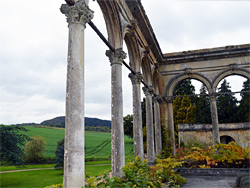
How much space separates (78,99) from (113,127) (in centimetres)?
265

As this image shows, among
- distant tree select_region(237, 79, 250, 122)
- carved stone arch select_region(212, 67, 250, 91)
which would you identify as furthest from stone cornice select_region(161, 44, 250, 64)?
distant tree select_region(237, 79, 250, 122)

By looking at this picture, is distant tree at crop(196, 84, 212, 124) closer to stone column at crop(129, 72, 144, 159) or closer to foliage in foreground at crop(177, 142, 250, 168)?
foliage in foreground at crop(177, 142, 250, 168)

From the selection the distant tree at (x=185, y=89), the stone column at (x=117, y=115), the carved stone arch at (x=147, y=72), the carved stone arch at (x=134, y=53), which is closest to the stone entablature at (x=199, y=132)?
the distant tree at (x=185, y=89)

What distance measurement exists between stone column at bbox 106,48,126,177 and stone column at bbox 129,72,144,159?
217cm

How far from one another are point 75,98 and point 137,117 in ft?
17.2

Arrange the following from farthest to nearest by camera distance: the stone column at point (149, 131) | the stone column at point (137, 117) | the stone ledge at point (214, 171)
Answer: the stone column at point (149, 131) → the stone ledge at point (214, 171) → the stone column at point (137, 117)

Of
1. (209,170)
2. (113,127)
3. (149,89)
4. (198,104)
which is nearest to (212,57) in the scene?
(149,89)

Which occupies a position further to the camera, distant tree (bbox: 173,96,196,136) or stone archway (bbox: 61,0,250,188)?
distant tree (bbox: 173,96,196,136)

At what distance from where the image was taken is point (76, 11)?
446cm

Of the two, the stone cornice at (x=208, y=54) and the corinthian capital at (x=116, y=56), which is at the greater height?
the stone cornice at (x=208, y=54)

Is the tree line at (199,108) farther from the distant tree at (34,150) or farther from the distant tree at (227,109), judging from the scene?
the distant tree at (34,150)

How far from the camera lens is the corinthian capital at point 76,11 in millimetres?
4457

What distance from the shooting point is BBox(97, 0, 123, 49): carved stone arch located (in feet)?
22.7

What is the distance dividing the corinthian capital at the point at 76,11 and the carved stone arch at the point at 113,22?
7.93ft
